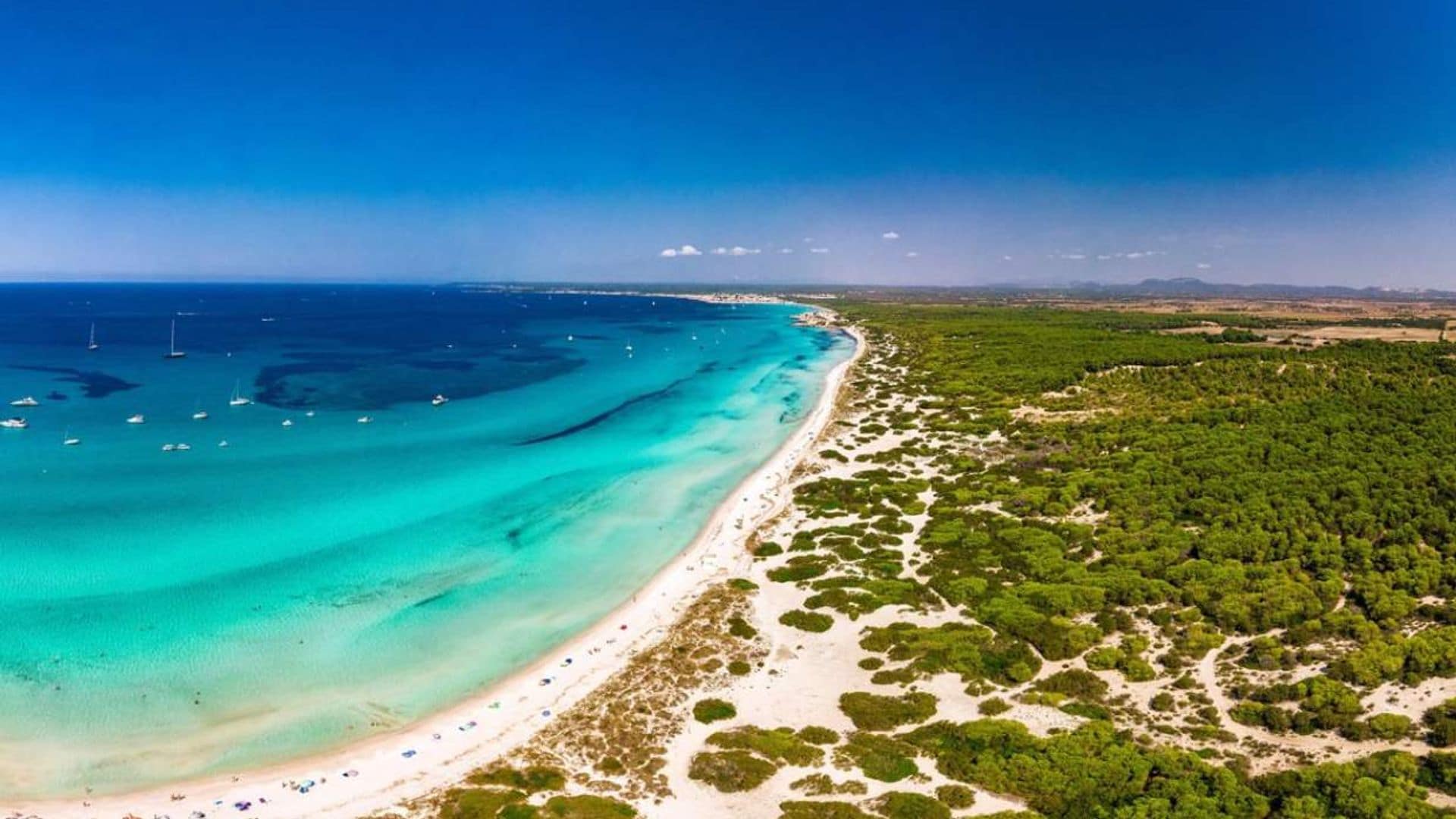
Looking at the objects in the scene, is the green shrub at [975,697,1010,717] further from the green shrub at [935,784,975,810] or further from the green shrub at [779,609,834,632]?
the green shrub at [779,609,834,632]

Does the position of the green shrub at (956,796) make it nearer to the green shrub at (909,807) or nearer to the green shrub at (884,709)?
the green shrub at (909,807)

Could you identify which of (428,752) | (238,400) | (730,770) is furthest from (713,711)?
(238,400)

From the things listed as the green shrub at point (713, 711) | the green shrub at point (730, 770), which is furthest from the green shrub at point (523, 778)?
the green shrub at point (713, 711)

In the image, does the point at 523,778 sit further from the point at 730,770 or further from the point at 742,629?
the point at 742,629

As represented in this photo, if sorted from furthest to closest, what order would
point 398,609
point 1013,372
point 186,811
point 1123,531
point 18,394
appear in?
1. point 1013,372
2. point 18,394
3. point 1123,531
4. point 398,609
5. point 186,811

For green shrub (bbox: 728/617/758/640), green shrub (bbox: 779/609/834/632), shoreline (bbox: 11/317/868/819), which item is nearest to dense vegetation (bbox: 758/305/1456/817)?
green shrub (bbox: 779/609/834/632)

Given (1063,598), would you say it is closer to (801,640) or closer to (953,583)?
(953,583)

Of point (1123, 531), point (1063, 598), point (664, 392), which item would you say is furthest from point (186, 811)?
point (664, 392)
